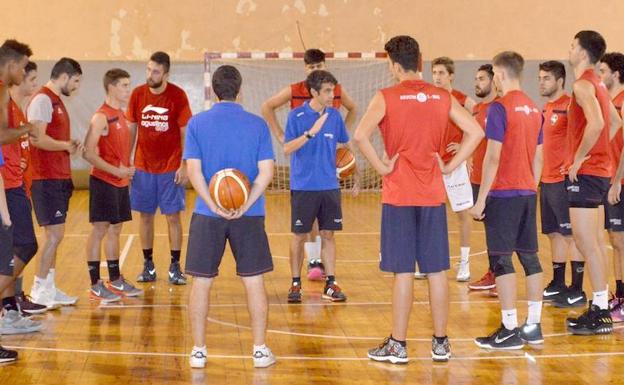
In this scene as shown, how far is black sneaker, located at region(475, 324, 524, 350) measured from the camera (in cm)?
661

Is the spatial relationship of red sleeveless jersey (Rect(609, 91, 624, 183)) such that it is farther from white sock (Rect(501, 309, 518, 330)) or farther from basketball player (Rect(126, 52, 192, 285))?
basketball player (Rect(126, 52, 192, 285))

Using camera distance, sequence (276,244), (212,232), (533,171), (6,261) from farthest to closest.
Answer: (276,244)
(533,171)
(6,261)
(212,232)

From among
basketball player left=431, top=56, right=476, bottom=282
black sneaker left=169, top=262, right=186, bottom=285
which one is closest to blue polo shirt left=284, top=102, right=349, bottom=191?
basketball player left=431, top=56, right=476, bottom=282

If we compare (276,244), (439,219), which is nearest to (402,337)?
(439,219)

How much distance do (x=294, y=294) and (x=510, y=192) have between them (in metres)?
2.43

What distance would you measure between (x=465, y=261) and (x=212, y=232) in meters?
3.94

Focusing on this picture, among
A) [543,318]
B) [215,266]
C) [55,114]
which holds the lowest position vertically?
[543,318]

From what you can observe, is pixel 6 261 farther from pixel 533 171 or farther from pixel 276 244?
pixel 276 244

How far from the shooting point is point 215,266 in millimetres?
6020

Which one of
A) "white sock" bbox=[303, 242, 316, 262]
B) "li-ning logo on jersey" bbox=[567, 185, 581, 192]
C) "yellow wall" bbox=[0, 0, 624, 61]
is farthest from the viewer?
"yellow wall" bbox=[0, 0, 624, 61]

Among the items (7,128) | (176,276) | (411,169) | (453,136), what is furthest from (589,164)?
(7,128)

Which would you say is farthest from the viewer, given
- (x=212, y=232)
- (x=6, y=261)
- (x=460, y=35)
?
(x=460, y=35)

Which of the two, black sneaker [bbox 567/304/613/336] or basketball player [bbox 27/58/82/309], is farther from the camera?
basketball player [bbox 27/58/82/309]

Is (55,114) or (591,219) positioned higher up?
(55,114)
